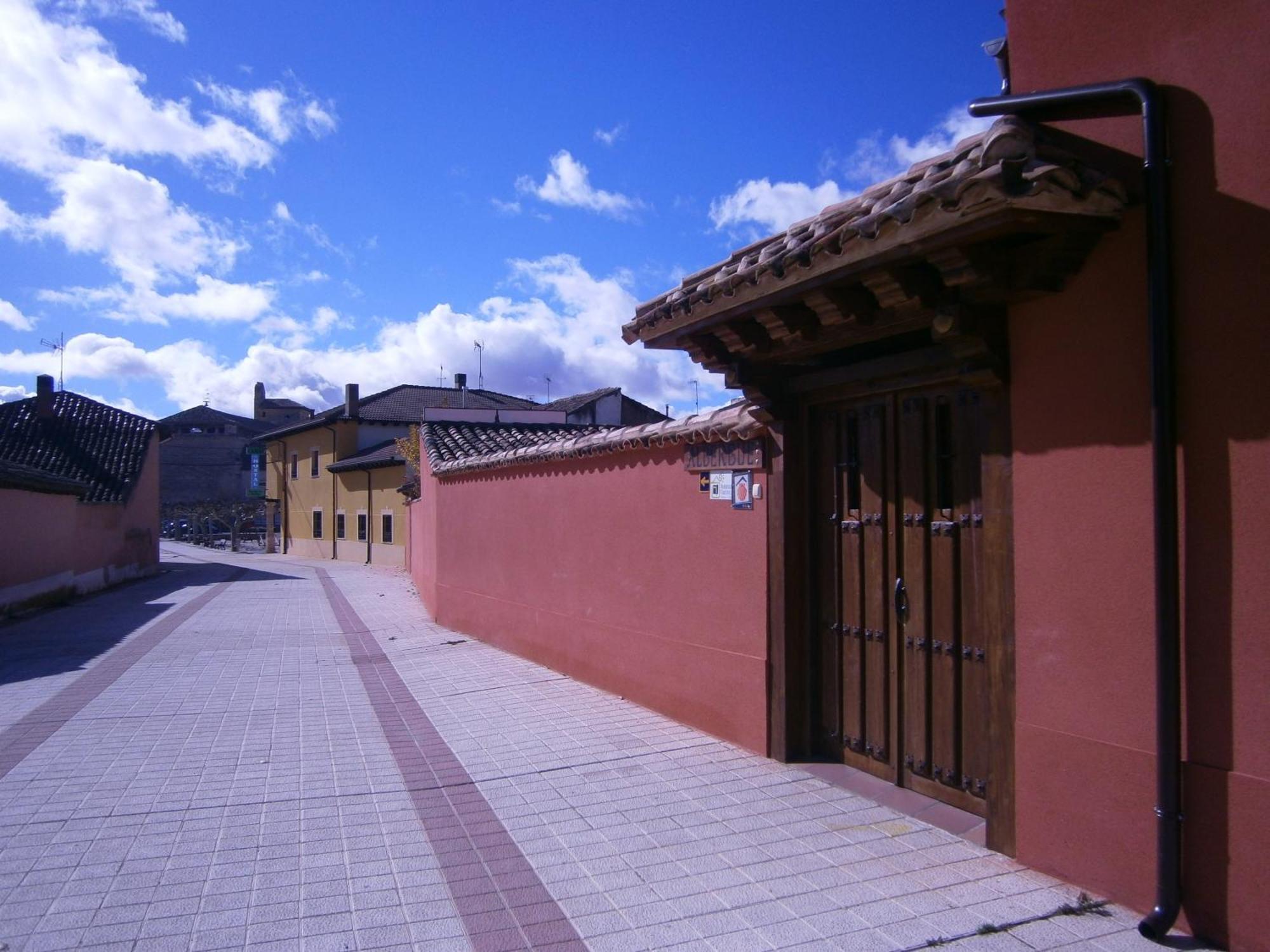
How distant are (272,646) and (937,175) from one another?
11195mm

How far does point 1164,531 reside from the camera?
11.6ft

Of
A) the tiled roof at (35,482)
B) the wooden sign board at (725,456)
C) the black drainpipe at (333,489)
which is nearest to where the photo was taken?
the wooden sign board at (725,456)

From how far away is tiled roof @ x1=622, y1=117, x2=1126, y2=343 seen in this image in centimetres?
348

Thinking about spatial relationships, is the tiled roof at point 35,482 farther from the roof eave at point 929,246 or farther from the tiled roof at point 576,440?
the roof eave at point 929,246

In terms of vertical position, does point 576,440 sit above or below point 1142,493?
above

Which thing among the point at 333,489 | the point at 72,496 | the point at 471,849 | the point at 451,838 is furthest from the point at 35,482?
the point at 333,489

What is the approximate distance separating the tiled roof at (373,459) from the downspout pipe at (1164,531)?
92.2 ft

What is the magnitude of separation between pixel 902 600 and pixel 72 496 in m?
21.6

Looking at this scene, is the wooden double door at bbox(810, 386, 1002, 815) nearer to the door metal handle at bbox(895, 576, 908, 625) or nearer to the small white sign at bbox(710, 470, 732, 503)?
the door metal handle at bbox(895, 576, 908, 625)

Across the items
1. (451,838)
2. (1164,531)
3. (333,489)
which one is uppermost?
(333,489)

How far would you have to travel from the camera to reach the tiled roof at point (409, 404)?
40.5 m

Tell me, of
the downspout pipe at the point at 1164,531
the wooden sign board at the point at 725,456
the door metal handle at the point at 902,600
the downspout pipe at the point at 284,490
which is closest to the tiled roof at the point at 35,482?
the wooden sign board at the point at 725,456

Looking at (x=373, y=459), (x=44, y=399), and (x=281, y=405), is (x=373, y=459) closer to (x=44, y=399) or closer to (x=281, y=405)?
(x=44, y=399)

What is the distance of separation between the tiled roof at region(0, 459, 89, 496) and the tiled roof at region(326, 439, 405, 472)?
10.4 m
